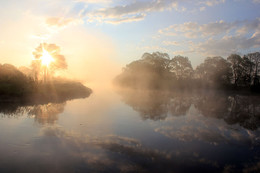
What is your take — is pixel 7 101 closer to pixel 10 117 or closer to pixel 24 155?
pixel 10 117

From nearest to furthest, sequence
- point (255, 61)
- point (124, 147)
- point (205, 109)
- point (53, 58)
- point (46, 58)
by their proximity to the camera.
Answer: point (124, 147), point (205, 109), point (46, 58), point (53, 58), point (255, 61)

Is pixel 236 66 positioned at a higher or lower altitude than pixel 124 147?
higher

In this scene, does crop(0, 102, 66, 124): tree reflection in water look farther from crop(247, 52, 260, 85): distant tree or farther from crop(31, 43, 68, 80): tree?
crop(247, 52, 260, 85): distant tree

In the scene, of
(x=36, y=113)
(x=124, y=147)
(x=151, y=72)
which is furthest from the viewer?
(x=151, y=72)

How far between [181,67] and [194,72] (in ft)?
20.1

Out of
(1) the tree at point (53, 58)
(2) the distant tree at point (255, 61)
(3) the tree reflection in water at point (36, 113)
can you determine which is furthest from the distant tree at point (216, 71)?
(3) the tree reflection in water at point (36, 113)

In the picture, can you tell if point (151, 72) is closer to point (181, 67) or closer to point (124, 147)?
point (181, 67)

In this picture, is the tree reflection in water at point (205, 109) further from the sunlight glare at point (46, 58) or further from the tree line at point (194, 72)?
the tree line at point (194, 72)

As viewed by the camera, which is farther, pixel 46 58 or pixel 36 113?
pixel 46 58

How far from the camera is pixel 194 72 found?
81.1 m

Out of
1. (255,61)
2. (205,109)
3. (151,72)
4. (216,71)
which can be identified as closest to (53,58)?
(151,72)

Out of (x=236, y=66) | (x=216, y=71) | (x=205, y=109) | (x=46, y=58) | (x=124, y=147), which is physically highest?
(x=46, y=58)

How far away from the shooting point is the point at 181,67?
82188 millimetres

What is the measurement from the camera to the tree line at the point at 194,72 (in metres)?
69.8
